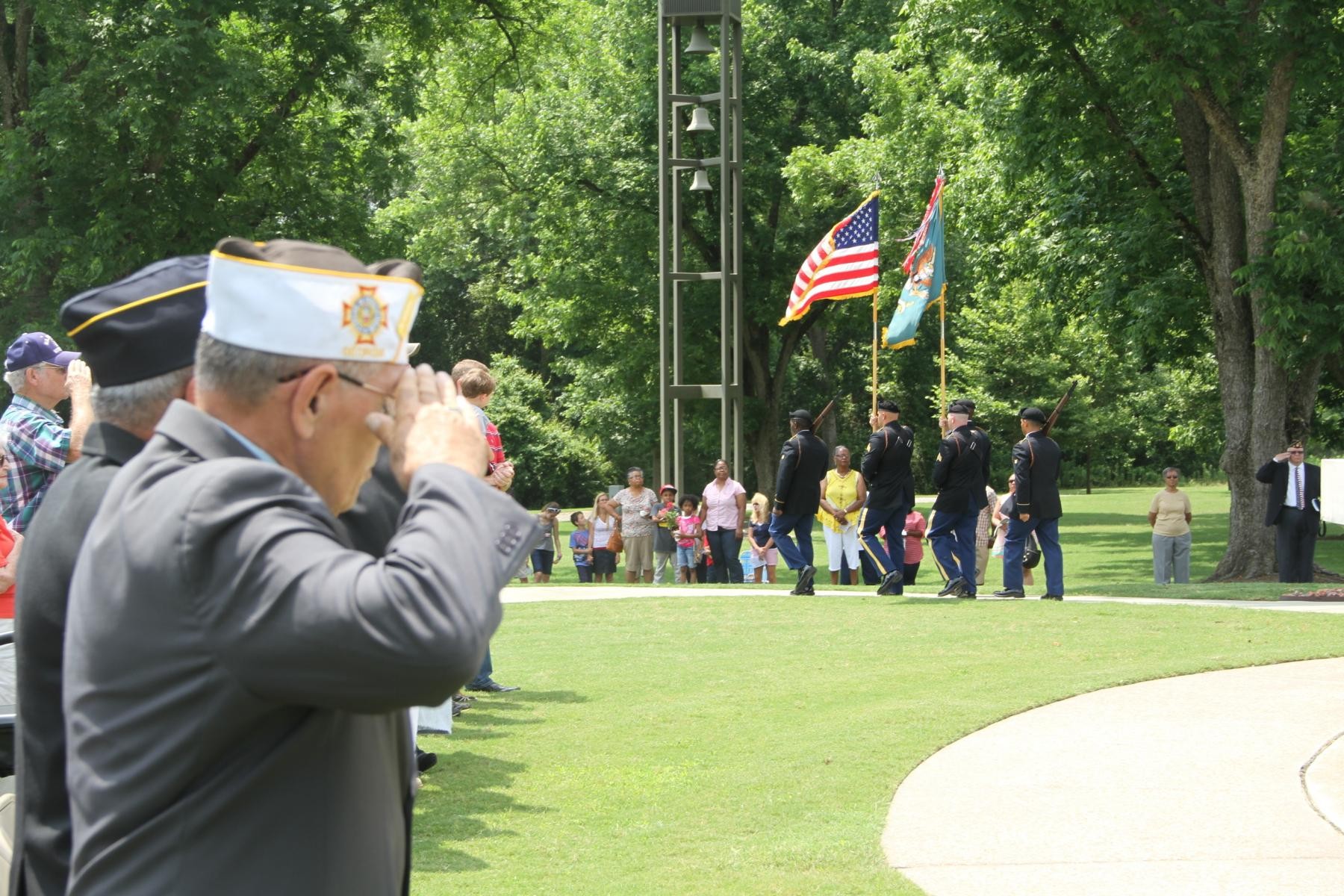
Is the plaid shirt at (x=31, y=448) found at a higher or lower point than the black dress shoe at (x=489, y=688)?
higher

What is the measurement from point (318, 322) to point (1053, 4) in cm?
1996

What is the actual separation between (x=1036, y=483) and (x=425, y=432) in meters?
13.6

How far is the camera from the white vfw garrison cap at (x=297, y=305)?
6.52ft

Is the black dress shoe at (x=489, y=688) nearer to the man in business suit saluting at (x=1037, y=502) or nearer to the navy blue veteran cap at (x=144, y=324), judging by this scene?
the man in business suit saluting at (x=1037, y=502)

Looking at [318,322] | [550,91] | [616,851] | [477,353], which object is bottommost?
[616,851]

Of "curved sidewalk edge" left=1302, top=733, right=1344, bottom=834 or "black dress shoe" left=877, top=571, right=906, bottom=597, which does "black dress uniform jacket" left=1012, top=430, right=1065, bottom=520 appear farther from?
"curved sidewalk edge" left=1302, top=733, right=1344, bottom=834

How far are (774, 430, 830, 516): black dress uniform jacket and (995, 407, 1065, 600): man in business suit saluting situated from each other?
216cm

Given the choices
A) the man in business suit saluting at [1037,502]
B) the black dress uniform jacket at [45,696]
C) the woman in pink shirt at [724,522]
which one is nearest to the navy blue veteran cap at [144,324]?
the black dress uniform jacket at [45,696]

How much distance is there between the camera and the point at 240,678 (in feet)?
5.90

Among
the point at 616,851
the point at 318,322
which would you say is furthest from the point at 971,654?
the point at 318,322

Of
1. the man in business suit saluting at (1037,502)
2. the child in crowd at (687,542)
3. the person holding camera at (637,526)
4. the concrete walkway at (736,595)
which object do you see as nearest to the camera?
the concrete walkway at (736,595)

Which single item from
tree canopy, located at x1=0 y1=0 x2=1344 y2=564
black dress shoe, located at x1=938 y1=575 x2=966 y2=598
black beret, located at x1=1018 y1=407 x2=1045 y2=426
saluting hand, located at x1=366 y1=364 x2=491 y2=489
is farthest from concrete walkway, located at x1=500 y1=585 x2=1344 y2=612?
saluting hand, located at x1=366 y1=364 x2=491 y2=489

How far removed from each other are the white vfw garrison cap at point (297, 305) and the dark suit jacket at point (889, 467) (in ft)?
44.3

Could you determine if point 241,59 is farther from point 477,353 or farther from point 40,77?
point 477,353
